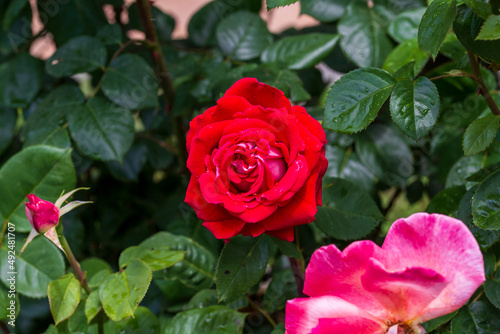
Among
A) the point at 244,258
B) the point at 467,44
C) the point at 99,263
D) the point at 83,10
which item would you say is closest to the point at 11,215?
the point at 99,263

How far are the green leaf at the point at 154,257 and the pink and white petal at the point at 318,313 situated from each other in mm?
224

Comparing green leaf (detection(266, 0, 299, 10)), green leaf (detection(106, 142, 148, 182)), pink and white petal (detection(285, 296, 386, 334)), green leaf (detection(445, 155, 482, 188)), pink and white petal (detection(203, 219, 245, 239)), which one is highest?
green leaf (detection(266, 0, 299, 10))

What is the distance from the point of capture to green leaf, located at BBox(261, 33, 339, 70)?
794 millimetres

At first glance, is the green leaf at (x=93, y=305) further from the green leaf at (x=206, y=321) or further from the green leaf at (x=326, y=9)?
the green leaf at (x=326, y=9)

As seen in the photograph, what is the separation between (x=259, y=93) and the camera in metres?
0.48

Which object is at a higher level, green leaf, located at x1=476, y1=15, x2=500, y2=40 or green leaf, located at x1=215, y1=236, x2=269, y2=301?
green leaf, located at x1=476, y1=15, x2=500, y2=40

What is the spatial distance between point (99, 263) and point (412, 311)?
1.76 ft

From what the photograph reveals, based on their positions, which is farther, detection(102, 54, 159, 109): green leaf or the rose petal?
detection(102, 54, 159, 109): green leaf

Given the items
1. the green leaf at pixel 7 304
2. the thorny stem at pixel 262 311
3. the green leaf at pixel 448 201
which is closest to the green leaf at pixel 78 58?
the green leaf at pixel 7 304

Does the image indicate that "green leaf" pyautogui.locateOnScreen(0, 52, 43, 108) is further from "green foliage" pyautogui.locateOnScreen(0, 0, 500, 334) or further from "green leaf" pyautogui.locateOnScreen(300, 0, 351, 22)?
"green leaf" pyautogui.locateOnScreen(300, 0, 351, 22)

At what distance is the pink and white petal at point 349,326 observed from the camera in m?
0.37

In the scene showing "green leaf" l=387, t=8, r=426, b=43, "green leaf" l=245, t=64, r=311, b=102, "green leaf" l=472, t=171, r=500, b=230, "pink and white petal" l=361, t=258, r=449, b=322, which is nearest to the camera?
"pink and white petal" l=361, t=258, r=449, b=322

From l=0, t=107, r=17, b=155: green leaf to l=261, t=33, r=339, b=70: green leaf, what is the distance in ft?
1.71

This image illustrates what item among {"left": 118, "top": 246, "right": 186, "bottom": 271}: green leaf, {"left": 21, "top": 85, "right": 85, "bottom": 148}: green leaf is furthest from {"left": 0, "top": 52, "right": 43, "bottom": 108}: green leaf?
{"left": 118, "top": 246, "right": 186, "bottom": 271}: green leaf
